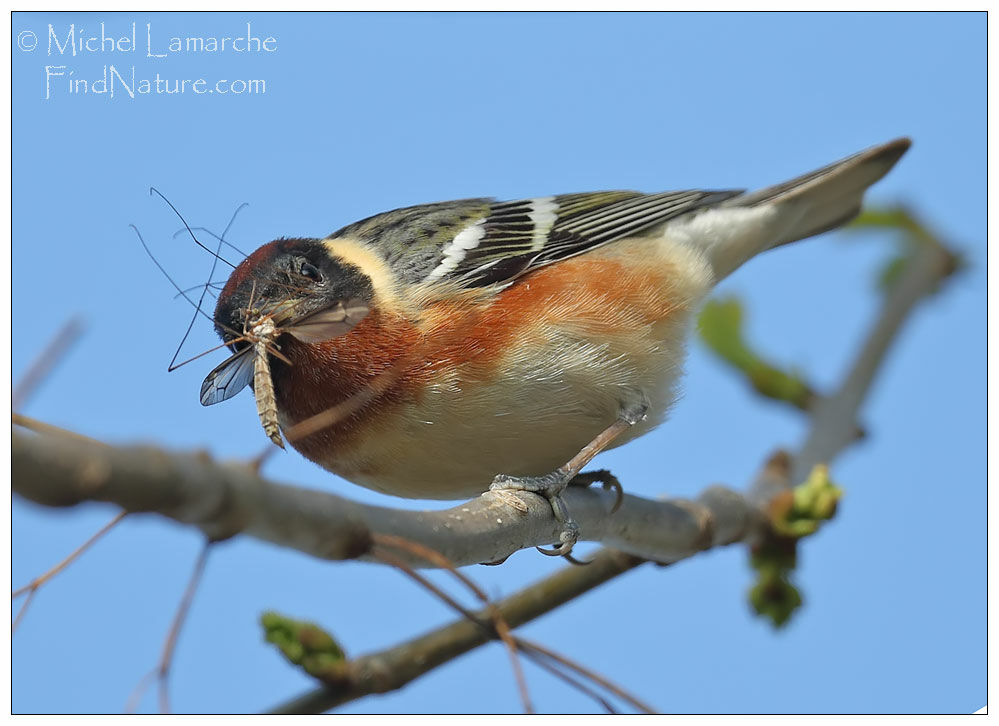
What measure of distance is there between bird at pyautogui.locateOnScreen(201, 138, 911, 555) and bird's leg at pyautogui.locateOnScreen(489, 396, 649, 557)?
0.01 meters

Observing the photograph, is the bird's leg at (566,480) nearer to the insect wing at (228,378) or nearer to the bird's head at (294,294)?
the bird's head at (294,294)

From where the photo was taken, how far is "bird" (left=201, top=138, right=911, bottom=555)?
4715mm

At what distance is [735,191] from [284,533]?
5735mm

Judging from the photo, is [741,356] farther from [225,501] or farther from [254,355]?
[225,501]

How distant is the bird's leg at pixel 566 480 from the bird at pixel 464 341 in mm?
11

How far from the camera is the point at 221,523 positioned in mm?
1878

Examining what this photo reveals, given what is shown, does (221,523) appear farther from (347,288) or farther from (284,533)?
(347,288)

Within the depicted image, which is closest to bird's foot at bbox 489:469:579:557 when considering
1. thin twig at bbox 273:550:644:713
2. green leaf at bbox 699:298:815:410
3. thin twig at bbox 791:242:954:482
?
thin twig at bbox 273:550:644:713

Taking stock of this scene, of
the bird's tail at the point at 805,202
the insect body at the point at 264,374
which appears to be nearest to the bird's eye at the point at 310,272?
the insect body at the point at 264,374

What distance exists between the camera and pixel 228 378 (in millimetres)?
4574
